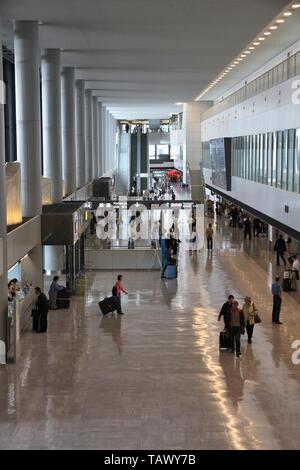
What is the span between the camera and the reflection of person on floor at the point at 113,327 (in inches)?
643

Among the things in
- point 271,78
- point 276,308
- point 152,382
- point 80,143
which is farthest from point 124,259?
point 152,382

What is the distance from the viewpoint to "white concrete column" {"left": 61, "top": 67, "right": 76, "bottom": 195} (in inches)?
1225

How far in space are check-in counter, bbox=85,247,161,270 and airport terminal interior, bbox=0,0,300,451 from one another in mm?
56

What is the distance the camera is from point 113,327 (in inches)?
700

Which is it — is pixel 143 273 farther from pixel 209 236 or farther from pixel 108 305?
pixel 108 305

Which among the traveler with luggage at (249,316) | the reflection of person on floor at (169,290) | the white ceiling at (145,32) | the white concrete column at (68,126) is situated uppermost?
the white ceiling at (145,32)

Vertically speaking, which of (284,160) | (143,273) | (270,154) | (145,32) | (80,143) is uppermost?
(145,32)

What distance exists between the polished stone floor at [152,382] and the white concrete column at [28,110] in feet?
11.2

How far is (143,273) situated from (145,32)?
374 inches

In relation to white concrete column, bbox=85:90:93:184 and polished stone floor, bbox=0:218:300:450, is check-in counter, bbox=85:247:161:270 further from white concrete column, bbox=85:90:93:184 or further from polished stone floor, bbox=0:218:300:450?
white concrete column, bbox=85:90:93:184

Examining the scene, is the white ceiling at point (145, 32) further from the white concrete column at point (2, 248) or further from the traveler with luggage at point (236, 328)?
the traveler with luggage at point (236, 328)

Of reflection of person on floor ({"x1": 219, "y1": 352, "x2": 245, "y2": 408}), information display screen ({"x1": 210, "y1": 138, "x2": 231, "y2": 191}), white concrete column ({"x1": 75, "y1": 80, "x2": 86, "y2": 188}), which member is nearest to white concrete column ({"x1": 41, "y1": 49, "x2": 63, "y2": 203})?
reflection of person on floor ({"x1": 219, "y1": 352, "x2": 245, "y2": 408})

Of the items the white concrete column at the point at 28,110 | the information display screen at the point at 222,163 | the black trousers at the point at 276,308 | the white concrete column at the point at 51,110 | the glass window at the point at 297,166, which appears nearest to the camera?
the black trousers at the point at 276,308

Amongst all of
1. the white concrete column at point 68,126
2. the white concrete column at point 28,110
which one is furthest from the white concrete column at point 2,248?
the white concrete column at point 68,126
